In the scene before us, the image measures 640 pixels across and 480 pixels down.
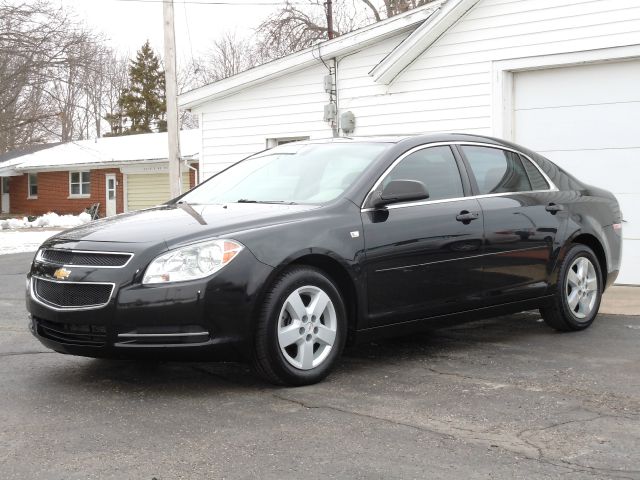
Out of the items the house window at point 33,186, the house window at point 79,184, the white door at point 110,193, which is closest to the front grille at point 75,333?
the white door at point 110,193

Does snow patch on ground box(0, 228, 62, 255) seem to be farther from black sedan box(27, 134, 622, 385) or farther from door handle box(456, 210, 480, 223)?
door handle box(456, 210, 480, 223)

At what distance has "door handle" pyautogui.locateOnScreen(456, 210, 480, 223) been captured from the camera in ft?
20.1

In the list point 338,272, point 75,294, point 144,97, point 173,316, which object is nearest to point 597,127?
point 338,272

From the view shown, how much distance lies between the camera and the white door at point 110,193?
121ft

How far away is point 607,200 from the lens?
24.8 ft

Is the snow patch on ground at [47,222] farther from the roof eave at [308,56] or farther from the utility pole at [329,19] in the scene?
the roof eave at [308,56]

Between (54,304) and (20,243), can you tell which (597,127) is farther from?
(20,243)

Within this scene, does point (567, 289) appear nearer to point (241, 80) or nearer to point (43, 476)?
point (43, 476)

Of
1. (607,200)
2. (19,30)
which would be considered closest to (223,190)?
(607,200)

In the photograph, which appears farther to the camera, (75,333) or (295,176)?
(295,176)

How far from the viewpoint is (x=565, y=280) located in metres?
6.98

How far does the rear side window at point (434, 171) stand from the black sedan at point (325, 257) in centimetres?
1

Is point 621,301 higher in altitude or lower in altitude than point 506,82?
lower

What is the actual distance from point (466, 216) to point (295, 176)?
1244mm
